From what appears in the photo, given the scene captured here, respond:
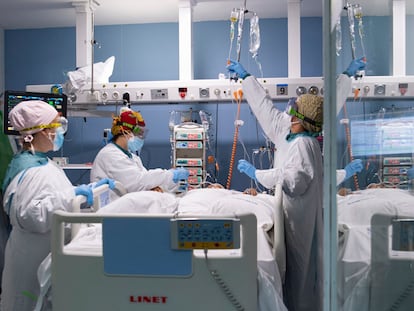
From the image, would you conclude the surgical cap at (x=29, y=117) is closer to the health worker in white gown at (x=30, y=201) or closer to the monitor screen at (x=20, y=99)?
the health worker in white gown at (x=30, y=201)

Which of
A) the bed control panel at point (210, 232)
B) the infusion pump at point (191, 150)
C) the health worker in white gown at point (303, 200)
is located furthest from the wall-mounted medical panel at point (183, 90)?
the bed control panel at point (210, 232)

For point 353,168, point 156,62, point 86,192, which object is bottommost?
→ point 86,192

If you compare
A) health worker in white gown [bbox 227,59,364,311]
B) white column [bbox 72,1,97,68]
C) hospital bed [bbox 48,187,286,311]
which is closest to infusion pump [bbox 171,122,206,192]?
white column [bbox 72,1,97,68]

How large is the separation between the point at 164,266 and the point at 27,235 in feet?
2.82

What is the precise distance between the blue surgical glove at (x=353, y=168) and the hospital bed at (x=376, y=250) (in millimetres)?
68

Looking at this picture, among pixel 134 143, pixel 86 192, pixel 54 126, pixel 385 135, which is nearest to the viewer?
pixel 385 135

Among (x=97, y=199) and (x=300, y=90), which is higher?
(x=300, y=90)

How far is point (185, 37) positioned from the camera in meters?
4.12

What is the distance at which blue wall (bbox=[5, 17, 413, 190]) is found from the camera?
186 inches

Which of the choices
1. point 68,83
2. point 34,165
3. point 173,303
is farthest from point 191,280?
point 68,83

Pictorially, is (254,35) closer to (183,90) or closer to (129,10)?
(183,90)

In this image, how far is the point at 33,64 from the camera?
5145 millimetres

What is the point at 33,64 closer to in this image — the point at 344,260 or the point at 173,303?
the point at 173,303

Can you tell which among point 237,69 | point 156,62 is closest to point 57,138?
point 237,69
